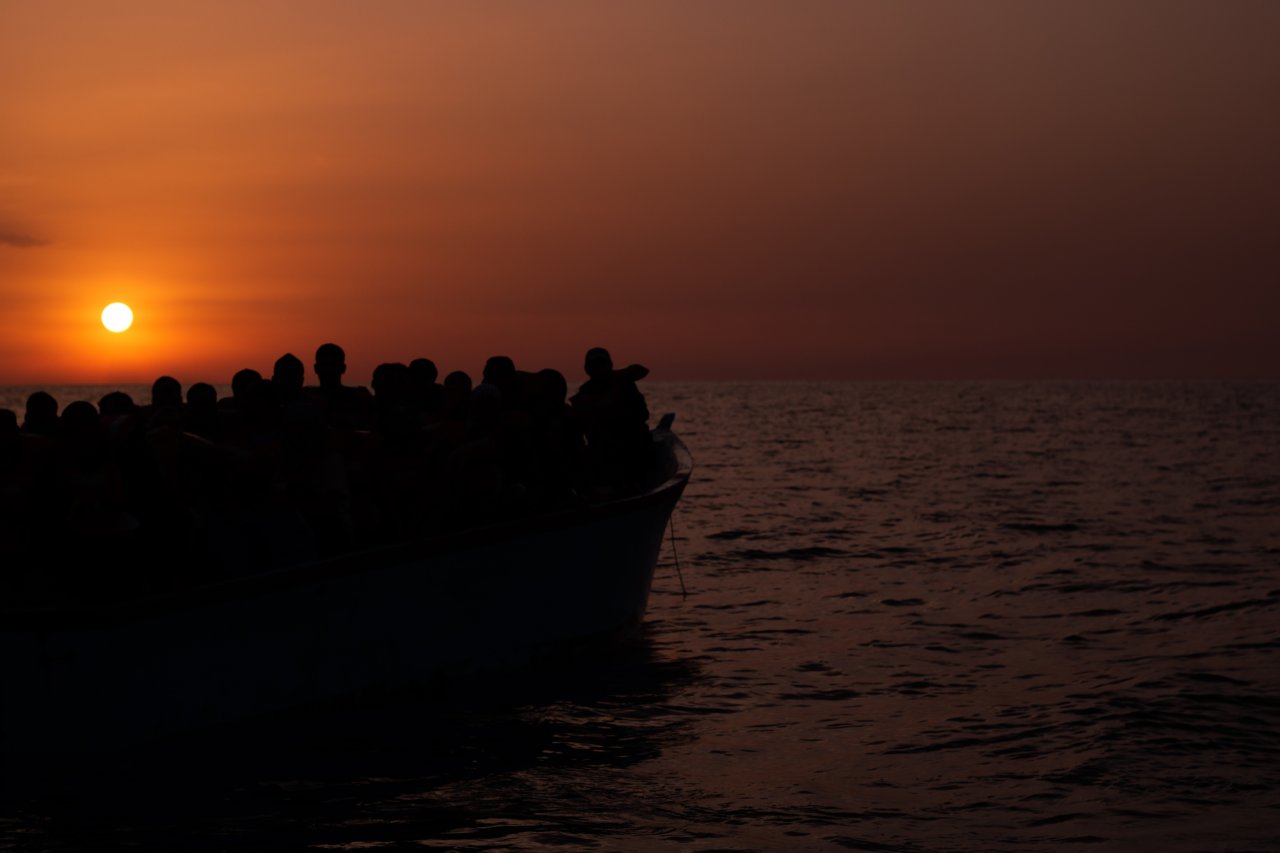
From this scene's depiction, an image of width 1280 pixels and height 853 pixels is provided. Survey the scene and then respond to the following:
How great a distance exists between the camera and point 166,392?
34.1 feet

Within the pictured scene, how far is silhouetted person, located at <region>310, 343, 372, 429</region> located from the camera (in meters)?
10.5

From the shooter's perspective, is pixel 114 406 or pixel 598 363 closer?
pixel 114 406

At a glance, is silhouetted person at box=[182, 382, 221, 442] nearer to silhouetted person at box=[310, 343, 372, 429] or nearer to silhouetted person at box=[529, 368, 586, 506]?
silhouetted person at box=[310, 343, 372, 429]

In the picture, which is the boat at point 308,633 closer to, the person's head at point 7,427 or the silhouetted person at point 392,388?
the person's head at point 7,427

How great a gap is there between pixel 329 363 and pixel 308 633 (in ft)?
8.90

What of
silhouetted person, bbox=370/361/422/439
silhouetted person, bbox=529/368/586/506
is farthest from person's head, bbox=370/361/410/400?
silhouetted person, bbox=529/368/586/506

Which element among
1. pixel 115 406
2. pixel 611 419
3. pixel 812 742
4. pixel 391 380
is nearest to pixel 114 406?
pixel 115 406

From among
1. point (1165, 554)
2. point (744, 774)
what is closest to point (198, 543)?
point (744, 774)

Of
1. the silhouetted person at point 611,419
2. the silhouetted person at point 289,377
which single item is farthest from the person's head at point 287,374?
the silhouetted person at point 611,419

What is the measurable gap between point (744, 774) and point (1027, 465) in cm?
3911

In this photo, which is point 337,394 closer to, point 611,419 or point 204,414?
point 204,414

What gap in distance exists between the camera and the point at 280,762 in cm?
849

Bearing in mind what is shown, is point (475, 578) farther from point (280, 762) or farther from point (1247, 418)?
point (1247, 418)

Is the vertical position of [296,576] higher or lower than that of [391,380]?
lower
